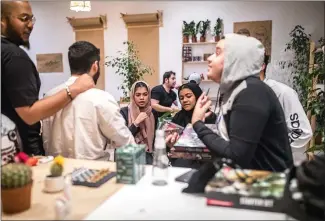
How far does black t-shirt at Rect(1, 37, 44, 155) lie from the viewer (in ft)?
4.12

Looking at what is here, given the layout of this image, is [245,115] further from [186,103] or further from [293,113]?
[186,103]

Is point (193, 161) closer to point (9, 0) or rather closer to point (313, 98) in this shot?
point (9, 0)

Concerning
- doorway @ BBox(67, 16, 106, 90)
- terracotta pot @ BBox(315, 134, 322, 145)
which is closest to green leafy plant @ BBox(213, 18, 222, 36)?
doorway @ BBox(67, 16, 106, 90)

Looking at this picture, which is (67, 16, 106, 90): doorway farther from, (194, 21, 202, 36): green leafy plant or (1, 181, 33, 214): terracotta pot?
(1, 181, 33, 214): terracotta pot

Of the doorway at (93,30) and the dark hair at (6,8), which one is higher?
the doorway at (93,30)

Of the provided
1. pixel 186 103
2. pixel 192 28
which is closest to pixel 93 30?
pixel 192 28

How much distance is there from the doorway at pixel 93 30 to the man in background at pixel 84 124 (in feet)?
13.8

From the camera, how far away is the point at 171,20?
18.0ft

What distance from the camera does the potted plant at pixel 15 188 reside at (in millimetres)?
939

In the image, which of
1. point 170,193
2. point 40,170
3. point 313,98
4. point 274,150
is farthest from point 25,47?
point 313,98

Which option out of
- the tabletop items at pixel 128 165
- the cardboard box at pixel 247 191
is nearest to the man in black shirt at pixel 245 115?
the cardboard box at pixel 247 191

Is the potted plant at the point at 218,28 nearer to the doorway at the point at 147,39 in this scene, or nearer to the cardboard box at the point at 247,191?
the doorway at the point at 147,39

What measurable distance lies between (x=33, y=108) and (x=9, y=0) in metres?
0.45

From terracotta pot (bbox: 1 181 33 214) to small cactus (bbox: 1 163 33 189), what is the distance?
0.04 ft
